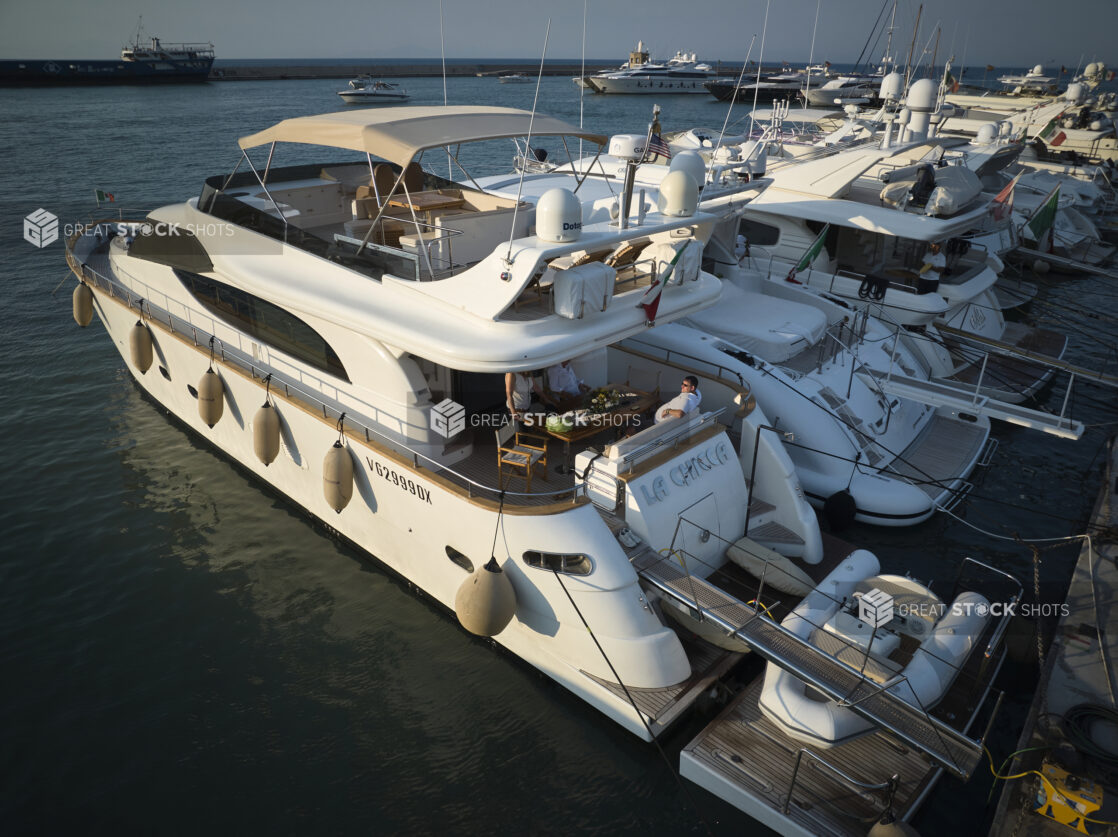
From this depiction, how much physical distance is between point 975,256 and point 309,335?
17.3 meters

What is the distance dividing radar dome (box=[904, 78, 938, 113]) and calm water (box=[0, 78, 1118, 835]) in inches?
385

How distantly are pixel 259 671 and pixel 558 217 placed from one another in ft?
19.5

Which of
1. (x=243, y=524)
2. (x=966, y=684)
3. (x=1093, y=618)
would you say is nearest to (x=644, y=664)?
(x=966, y=684)

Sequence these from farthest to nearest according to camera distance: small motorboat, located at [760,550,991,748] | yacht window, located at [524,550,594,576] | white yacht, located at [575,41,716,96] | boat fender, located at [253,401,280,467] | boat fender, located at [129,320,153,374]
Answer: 1. white yacht, located at [575,41,716,96]
2. boat fender, located at [129,320,153,374]
3. boat fender, located at [253,401,280,467]
4. yacht window, located at [524,550,594,576]
5. small motorboat, located at [760,550,991,748]

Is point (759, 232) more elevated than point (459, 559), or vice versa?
point (759, 232)

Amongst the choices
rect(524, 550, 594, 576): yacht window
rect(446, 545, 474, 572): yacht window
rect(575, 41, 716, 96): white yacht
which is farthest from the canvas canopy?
rect(575, 41, 716, 96): white yacht

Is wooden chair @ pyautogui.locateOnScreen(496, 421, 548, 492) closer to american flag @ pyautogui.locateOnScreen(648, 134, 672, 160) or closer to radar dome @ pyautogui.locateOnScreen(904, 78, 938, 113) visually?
american flag @ pyautogui.locateOnScreen(648, 134, 672, 160)

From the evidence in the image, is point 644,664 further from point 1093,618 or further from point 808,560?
point 1093,618

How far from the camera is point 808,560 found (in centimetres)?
916

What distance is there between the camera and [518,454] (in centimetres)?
804

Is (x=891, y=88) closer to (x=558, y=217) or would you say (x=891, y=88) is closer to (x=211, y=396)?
(x=558, y=217)

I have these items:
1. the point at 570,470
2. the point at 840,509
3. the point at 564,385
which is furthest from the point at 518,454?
the point at 840,509

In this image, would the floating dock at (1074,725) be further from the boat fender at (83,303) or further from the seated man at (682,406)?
the boat fender at (83,303)

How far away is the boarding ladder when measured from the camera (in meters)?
6.14
